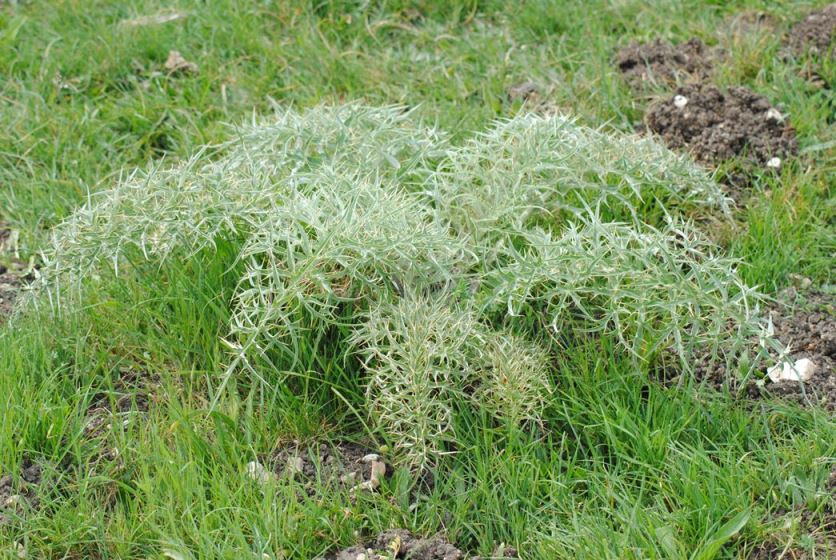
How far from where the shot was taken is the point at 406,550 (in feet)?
9.22

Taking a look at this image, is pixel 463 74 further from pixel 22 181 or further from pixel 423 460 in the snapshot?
pixel 423 460

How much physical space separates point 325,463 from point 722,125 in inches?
86.9

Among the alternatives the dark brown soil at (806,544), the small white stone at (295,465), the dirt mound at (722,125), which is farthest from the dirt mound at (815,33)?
the small white stone at (295,465)

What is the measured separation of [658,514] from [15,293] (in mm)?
2495

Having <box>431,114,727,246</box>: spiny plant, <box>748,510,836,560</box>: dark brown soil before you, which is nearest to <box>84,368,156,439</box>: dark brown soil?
<box>431,114,727,246</box>: spiny plant

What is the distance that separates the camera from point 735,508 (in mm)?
2812

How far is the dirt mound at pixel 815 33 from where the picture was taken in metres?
4.76

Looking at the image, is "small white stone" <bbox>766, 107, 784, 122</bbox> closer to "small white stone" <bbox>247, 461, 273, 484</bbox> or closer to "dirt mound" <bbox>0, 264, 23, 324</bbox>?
"small white stone" <bbox>247, 461, 273, 484</bbox>

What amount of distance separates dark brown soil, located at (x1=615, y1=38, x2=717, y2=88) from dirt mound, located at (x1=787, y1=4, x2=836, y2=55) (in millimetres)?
378

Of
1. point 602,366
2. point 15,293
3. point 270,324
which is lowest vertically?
point 15,293

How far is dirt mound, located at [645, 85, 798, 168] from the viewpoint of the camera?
13.8 ft

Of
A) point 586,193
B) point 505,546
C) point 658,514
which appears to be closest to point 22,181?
point 586,193

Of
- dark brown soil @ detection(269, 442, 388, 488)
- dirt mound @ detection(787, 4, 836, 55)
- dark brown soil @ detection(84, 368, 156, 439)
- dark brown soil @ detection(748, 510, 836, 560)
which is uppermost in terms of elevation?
dirt mound @ detection(787, 4, 836, 55)

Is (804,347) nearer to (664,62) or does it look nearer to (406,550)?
(406,550)
